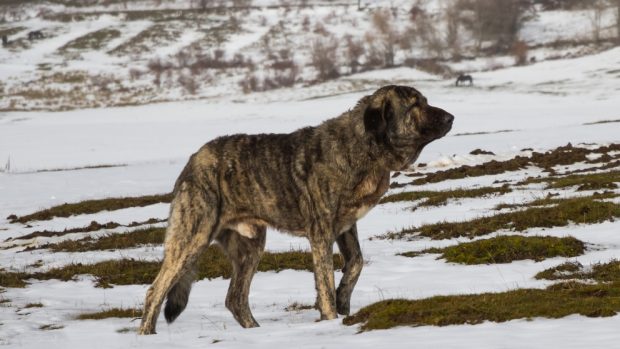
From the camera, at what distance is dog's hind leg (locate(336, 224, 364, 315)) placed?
9594 millimetres

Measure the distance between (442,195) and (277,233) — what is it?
261 inches

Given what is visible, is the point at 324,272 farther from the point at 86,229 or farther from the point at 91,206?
the point at 91,206

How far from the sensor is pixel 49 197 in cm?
3569

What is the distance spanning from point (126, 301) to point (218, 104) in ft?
229

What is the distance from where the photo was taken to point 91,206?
31234 millimetres

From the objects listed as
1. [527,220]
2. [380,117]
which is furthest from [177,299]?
[527,220]

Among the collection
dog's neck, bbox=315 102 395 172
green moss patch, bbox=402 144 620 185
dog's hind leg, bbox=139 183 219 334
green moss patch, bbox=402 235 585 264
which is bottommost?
green moss patch, bbox=402 144 620 185

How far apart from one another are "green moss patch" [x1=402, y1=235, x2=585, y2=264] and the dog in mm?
6028

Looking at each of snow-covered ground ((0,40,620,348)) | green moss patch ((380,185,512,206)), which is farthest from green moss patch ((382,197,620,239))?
green moss patch ((380,185,512,206))

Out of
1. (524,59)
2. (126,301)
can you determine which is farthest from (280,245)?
(524,59)

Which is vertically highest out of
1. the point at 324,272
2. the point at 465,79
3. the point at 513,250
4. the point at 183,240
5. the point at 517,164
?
the point at 183,240

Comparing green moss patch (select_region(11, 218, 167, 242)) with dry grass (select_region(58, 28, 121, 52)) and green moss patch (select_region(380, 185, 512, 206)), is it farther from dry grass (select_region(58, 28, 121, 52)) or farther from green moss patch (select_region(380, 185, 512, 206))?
dry grass (select_region(58, 28, 121, 52))

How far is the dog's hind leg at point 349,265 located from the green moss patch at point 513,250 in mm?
5864

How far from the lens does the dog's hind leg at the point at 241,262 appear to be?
32.6 ft
